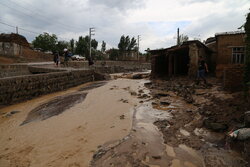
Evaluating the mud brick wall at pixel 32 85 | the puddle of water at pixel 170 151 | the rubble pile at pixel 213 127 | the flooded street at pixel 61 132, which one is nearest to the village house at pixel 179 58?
the rubble pile at pixel 213 127

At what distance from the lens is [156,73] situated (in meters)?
16.0

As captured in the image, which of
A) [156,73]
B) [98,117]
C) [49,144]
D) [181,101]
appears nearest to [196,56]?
[156,73]

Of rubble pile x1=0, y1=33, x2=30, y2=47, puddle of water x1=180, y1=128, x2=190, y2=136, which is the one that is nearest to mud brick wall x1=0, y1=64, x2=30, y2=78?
puddle of water x1=180, y1=128, x2=190, y2=136

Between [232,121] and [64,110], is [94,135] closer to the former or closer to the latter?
[64,110]

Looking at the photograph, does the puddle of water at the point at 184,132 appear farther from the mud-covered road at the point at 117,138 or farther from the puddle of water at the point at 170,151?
the puddle of water at the point at 170,151

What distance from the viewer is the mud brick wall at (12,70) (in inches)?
520

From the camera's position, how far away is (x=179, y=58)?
1786 cm

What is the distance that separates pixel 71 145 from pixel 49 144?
651 millimetres

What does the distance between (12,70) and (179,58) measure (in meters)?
16.5

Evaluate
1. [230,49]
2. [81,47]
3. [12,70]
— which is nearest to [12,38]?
[81,47]

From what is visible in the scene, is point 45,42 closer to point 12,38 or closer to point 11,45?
point 12,38

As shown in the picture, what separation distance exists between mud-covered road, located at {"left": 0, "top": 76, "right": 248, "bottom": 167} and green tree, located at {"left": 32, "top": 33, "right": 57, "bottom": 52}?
135ft

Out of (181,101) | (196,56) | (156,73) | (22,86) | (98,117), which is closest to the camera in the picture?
(98,117)

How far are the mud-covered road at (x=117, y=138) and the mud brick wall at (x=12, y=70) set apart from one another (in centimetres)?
832
